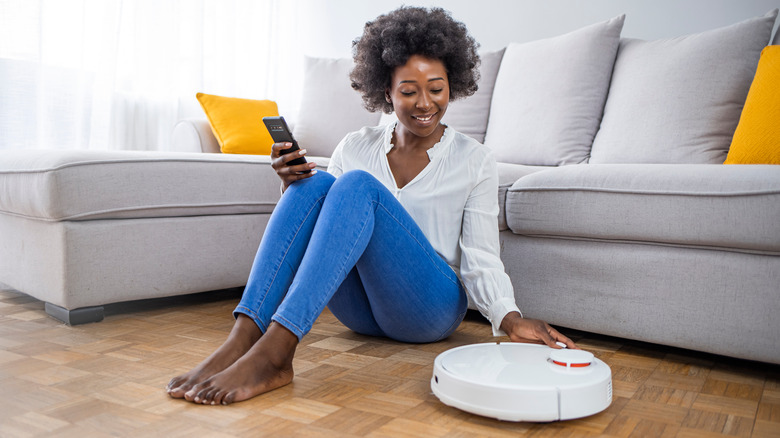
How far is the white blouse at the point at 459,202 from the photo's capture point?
4.51 ft

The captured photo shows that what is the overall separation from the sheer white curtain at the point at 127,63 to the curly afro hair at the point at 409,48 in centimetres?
180

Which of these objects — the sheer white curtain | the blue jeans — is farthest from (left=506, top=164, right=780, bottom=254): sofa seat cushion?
the sheer white curtain

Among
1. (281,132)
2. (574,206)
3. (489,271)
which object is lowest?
(489,271)

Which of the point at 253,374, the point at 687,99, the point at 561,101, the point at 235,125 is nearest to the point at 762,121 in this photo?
the point at 687,99

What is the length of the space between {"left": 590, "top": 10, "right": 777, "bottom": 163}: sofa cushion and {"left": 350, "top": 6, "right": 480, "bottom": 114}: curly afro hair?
75 cm

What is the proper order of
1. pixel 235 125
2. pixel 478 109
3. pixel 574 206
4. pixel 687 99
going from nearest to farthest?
pixel 574 206 < pixel 687 99 < pixel 478 109 < pixel 235 125

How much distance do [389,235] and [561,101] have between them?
1.26m

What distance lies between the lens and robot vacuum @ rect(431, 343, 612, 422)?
3.34 feet

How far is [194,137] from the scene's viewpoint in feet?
8.79

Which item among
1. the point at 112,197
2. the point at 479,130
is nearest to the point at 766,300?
the point at 479,130

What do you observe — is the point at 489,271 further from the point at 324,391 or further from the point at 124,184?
the point at 124,184

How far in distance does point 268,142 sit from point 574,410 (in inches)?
78.3

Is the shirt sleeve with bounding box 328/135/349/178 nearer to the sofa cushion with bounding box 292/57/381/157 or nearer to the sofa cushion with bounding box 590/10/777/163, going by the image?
the sofa cushion with bounding box 590/10/777/163

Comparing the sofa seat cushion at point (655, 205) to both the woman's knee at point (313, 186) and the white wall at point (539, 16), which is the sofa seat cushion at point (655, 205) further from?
the white wall at point (539, 16)
